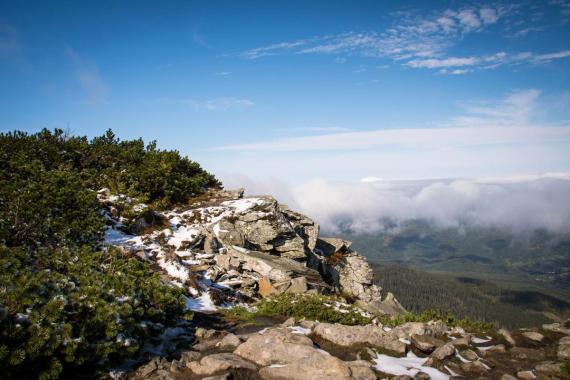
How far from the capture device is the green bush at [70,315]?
870 cm

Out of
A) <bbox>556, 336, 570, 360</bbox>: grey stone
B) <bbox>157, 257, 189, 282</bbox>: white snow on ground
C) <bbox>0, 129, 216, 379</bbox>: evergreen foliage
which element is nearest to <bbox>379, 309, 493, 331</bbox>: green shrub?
<bbox>556, 336, 570, 360</bbox>: grey stone

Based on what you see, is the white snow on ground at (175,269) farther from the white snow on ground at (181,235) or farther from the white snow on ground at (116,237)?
the white snow on ground at (116,237)

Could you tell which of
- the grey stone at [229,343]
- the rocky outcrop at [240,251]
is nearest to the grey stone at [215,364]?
the grey stone at [229,343]

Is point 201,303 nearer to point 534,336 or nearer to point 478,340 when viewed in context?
point 478,340

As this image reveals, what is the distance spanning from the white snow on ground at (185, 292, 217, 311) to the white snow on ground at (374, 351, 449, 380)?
10.0 metres

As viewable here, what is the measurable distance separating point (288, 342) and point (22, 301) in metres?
8.27

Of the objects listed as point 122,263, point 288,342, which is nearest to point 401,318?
point 288,342

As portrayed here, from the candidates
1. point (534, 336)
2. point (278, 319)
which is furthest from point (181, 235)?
point (534, 336)

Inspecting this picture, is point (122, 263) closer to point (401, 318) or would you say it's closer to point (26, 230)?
point (26, 230)

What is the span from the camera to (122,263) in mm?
14328

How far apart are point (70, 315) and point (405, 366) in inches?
431

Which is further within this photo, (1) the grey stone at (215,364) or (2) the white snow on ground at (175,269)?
(2) the white snow on ground at (175,269)

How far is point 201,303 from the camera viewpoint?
1959 cm

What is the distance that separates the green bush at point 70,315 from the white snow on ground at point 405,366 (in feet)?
26.5
